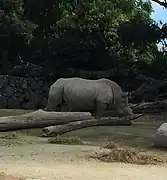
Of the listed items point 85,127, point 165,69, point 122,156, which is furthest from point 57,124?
point 165,69

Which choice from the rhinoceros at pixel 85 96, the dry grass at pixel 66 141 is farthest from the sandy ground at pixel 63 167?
the rhinoceros at pixel 85 96

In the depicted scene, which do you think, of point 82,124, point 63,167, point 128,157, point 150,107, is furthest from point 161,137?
point 150,107

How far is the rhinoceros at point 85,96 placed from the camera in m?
13.0

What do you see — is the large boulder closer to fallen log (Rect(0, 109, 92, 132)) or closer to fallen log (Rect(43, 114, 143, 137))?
fallen log (Rect(43, 114, 143, 137))

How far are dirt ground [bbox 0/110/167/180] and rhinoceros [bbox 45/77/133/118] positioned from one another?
1.71 m

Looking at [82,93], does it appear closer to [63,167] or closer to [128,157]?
[128,157]

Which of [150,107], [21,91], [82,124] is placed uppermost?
[21,91]

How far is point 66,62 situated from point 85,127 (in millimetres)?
7599

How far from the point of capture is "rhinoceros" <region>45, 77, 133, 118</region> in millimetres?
12984

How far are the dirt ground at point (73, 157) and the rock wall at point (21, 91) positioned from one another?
25.8ft

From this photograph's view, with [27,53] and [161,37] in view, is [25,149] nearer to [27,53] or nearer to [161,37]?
[161,37]

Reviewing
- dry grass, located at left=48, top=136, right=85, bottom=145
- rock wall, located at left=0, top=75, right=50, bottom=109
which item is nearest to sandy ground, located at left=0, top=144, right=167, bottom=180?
dry grass, located at left=48, top=136, right=85, bottom=145

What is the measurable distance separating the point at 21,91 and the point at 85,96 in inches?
253

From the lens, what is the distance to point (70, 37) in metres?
18.3
